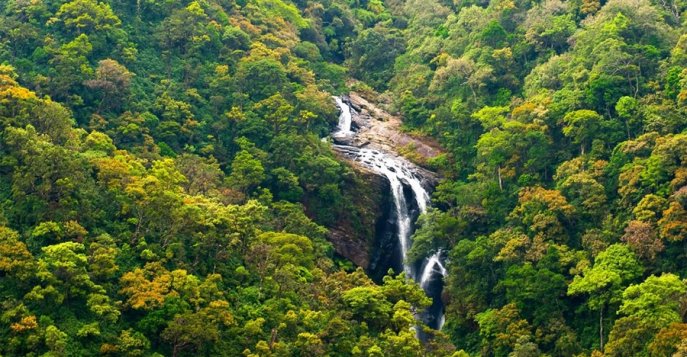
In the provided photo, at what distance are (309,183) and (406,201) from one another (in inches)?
189

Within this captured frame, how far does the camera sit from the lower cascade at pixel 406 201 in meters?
43.3

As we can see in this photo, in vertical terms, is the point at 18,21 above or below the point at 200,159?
above

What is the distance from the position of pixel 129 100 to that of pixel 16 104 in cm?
874

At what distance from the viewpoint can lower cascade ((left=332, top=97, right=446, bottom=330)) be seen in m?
43.3

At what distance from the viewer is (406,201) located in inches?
1836

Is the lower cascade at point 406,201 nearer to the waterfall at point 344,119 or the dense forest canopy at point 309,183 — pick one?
the waterfall at point 344,119

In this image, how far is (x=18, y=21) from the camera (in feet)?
154

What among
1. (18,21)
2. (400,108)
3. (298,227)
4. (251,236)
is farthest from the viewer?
(400,108)

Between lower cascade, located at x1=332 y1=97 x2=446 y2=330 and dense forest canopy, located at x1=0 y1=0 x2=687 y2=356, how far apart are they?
2.58ft

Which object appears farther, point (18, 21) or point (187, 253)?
point (18, 21)

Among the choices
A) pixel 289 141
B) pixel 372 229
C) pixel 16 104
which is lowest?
pixel 372 229

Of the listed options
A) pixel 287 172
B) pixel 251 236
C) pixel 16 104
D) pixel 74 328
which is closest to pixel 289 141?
pixel 287 172

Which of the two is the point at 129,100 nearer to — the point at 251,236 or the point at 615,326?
the point at 251,236

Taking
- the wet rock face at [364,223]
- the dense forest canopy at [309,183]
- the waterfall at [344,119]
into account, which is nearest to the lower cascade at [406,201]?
the waterfall at [344,119]
